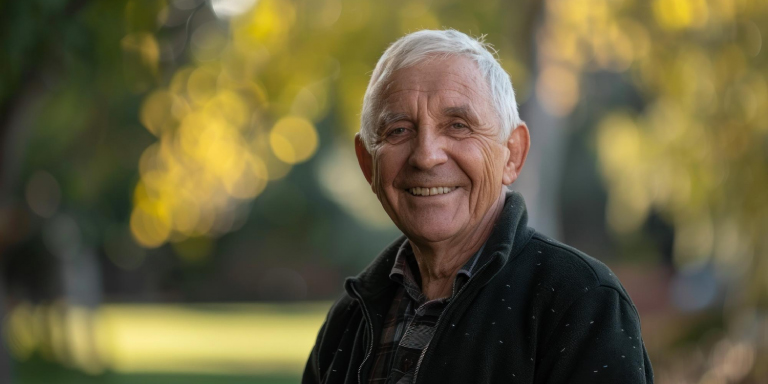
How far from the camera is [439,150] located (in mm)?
2088

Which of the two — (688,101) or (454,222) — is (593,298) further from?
(688,101)

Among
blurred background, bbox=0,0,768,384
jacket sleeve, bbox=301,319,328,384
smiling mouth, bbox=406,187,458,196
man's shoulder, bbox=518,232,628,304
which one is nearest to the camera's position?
man's shoulder, bbox=518,232,628,304

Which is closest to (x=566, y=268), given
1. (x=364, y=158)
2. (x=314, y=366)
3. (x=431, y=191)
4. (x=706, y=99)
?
(x=431, y=191)

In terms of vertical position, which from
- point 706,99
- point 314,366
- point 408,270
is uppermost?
point 706,99

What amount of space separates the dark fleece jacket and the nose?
8.5 inches

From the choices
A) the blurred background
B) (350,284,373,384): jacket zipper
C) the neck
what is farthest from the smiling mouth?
the blurred background

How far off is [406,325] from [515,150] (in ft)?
1.73

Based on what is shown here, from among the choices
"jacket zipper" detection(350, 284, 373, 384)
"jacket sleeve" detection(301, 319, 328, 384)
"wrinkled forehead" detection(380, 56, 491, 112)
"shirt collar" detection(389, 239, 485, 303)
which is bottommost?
"jacket sleeve" detection(301, 319, 328, 384)

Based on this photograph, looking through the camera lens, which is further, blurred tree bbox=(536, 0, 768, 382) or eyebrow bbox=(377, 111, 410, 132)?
blurred tree bbox=(536, 0, 768, 382)

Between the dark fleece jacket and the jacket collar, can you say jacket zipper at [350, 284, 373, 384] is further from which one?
the dark fleece jacket

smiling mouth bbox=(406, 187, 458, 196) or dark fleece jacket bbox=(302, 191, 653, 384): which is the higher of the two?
smiling mouth bbox=(406, 187, 458, 196)

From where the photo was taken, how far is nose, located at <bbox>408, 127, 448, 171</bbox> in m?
2.06

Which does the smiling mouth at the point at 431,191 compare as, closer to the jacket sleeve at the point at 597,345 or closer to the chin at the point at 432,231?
the chin at the point at 432,231

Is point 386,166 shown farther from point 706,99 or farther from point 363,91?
point 363,91
